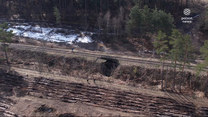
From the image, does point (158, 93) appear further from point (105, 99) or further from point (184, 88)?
point (105, 99)

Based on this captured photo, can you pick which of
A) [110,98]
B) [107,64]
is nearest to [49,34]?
[107,64]

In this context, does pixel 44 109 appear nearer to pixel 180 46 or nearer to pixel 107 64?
pixel 107 64

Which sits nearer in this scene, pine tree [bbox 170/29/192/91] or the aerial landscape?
pine tree [bbox 170/29/192/91]

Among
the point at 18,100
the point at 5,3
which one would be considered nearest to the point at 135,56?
the point at 18,100

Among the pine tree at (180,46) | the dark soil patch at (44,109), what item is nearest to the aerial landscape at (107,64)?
the dark soil patch at (44,109)

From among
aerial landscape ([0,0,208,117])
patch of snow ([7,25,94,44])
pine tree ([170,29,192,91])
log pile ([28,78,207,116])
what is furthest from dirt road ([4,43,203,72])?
patch of snow ([7,25,94,44])

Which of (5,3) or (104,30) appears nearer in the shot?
(104,30)

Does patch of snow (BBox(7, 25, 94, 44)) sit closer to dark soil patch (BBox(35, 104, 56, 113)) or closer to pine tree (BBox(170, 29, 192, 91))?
dark soil patch (BBox(35, 104, 56, 113))

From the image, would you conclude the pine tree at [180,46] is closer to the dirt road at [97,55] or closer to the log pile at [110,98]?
the dirt road at [97,55]
